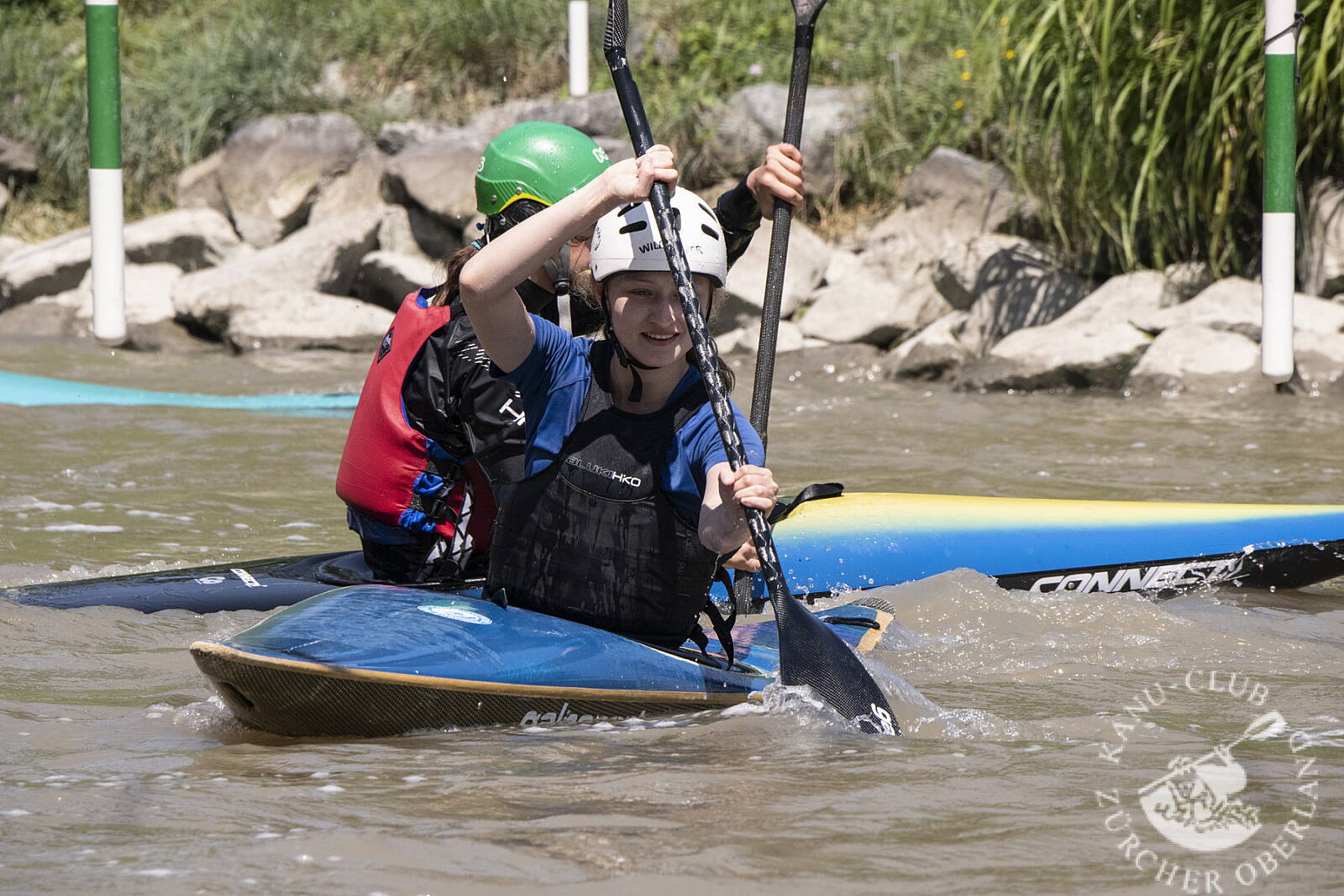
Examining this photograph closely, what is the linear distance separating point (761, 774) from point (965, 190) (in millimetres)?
7094

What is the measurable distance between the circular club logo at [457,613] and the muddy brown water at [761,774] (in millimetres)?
204

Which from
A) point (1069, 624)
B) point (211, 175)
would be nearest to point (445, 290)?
point (1069, 624)

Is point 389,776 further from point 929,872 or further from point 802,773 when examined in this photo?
point 929,872

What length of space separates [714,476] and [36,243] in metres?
9.93

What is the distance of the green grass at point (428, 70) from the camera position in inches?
399

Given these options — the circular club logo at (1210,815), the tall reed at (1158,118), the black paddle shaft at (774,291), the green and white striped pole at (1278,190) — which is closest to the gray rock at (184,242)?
the tall reed at (1158,118)

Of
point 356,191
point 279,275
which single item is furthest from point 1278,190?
point 356,191

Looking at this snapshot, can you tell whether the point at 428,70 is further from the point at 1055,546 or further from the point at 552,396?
the point at 552,396

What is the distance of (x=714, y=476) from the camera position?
2633 millimetres

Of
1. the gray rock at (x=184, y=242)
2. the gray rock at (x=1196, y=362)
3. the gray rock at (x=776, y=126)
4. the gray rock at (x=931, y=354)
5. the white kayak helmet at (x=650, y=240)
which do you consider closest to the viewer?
the white kayak helmet at (x=650, y=240)

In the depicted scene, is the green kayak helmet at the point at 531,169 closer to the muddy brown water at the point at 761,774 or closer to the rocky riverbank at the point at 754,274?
the muddy brown water at the point at 761,774

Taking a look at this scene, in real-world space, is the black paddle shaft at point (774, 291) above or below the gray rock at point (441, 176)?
below

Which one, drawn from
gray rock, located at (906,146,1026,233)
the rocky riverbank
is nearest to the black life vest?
the rocky riverbank

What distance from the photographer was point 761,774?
246 centimetres
